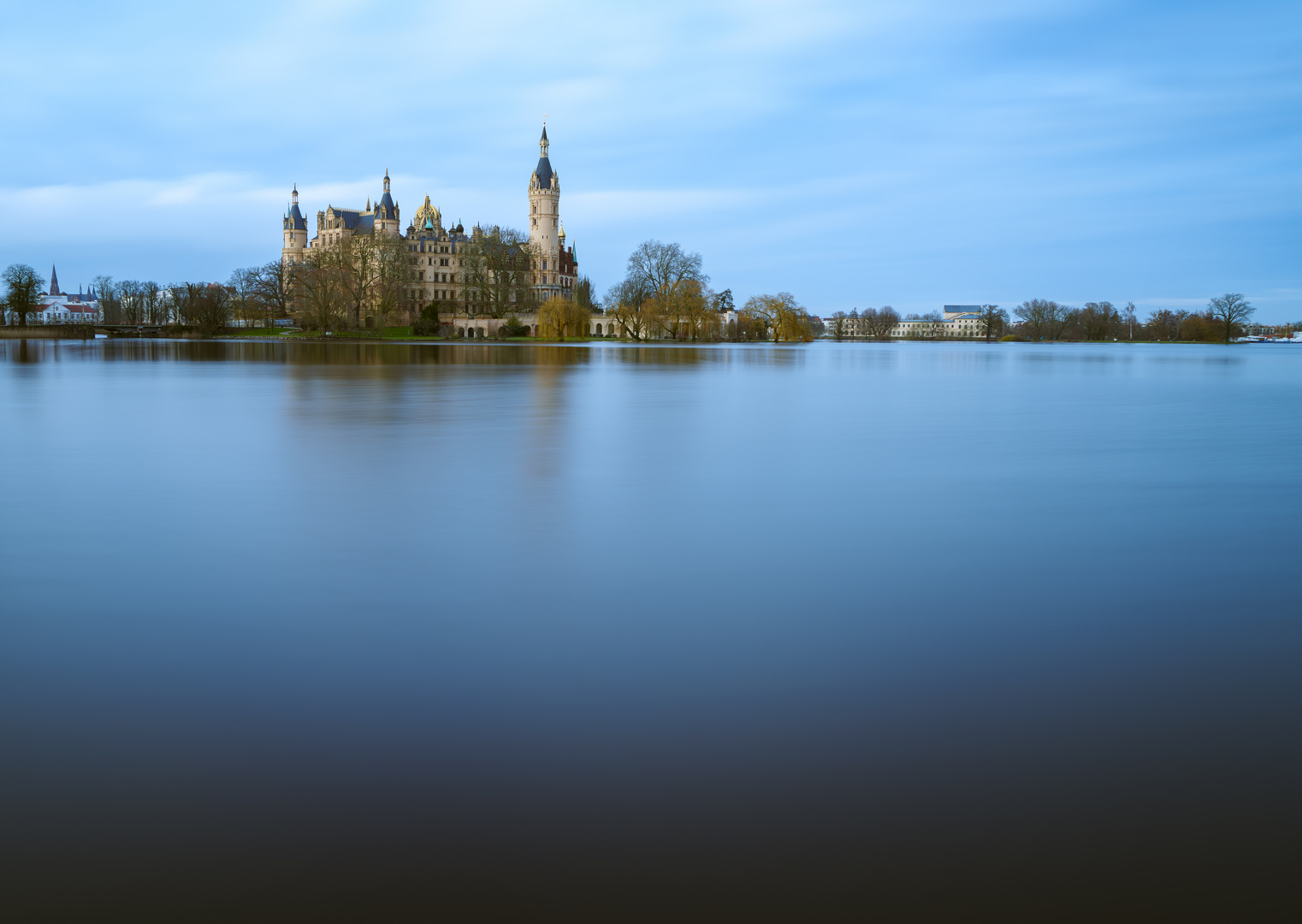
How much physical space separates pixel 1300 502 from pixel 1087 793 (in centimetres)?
824

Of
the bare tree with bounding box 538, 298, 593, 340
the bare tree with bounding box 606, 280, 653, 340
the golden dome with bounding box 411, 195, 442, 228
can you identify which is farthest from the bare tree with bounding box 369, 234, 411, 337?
the golden dome with bounding box 411, 195, 442, 228

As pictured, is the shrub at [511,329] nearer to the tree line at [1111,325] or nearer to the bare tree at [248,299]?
the bare tree at [248,299]

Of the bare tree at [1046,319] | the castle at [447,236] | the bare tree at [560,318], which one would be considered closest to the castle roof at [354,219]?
the castle at [447,236]

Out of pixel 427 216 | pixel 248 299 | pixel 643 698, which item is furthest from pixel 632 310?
pixel 643 698

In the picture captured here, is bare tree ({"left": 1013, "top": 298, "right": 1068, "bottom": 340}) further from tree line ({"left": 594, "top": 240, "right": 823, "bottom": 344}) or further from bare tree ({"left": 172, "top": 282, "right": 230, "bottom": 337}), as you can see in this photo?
bare tree ({"left": 172, "top": 282, "right": 230, "bottom": 337})

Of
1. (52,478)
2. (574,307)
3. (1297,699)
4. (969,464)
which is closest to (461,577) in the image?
(1297,699)

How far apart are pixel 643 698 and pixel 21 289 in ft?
368

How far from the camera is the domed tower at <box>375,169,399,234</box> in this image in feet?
468

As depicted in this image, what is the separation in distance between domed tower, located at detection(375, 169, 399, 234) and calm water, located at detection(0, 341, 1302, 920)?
141m

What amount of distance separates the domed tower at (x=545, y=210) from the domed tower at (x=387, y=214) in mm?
20447

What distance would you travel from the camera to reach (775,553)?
7.14 meters

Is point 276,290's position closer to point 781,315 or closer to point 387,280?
point 387,280

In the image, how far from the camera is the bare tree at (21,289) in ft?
311

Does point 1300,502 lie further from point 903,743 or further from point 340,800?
point 340,800
